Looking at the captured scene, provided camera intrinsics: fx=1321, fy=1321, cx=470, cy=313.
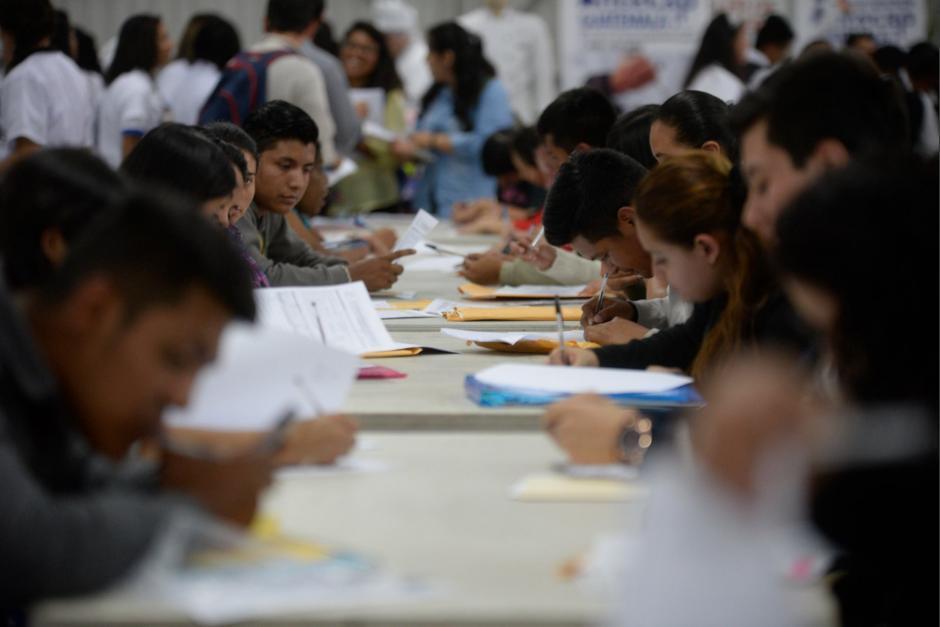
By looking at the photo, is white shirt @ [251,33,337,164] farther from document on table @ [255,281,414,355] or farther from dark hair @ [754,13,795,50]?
dark hair @ [754,13,795,50]

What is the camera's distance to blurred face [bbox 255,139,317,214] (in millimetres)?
3369

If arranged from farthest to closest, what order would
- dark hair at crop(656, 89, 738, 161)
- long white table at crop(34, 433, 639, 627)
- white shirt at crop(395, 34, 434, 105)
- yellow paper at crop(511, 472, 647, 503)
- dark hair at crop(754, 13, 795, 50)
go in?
white shirt at crop(395, 34, 434, 105) → dark hair at crop(754, 13, 795, 50) → dark hair at crop(656, 89, 738, 161) → yellow paper at crop(511, 472, 647, 503) → long white table at crop(34, 433, 639, 627)

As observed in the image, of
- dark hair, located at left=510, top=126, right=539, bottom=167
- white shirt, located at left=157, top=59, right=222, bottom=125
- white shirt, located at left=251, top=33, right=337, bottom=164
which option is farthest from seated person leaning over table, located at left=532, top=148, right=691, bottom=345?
white shirt, located at left=157, top=59, right=222, bottom=125

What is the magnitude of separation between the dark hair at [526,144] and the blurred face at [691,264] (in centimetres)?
306

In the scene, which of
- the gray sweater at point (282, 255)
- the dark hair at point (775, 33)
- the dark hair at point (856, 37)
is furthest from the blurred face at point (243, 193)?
the dark hair at point (856, 37)

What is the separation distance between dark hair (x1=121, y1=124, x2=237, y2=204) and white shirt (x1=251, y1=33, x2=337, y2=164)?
221 cm

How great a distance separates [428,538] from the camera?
4.11ft

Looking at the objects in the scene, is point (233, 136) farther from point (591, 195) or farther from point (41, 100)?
point (41, 100)

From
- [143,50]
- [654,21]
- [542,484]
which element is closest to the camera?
[542,484]

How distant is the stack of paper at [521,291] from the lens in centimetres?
328

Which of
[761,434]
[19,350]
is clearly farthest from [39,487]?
[761,434]

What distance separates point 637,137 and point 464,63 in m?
2.82

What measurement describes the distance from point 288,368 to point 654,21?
6.70 meters

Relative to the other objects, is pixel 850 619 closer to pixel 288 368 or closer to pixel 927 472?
pixel 927 472
